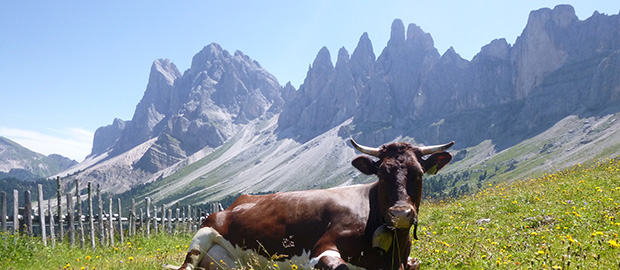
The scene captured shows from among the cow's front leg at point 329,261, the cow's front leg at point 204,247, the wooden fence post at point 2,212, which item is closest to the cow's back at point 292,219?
the cow's front leg at point 204,247

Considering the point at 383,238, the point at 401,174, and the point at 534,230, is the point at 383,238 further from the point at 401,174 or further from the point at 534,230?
the point at 534,230

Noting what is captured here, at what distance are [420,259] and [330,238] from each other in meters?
1.89

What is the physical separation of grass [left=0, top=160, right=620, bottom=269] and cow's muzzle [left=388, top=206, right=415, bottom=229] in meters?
1.36

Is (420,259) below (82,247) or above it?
above

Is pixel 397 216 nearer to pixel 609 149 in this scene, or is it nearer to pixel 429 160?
pixel 429 160

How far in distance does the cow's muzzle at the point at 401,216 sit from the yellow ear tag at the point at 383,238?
1.50 ft

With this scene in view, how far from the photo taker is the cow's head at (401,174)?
4.81 m

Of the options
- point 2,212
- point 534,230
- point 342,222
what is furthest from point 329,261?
point 2,212

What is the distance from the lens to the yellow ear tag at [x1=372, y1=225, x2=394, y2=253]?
205 inches

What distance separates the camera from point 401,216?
15.5 feet

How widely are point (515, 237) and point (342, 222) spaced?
3600 millimetres

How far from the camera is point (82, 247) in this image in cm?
1595

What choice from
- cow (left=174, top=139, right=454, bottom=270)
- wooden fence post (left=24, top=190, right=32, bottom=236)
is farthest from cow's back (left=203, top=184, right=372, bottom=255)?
wooden fence post (left=24, top=190, right=32, bottom=236)

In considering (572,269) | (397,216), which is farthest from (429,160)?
(572,269)
